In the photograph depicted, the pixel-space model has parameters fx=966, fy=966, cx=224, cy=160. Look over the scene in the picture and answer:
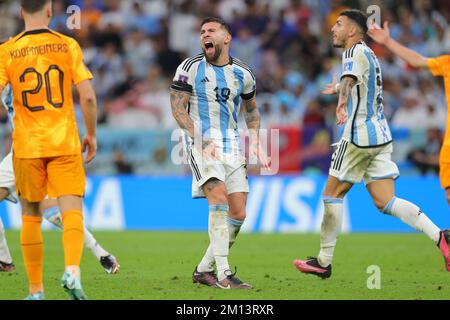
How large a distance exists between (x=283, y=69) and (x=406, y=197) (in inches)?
190

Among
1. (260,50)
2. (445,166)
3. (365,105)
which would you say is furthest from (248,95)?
(260,50)

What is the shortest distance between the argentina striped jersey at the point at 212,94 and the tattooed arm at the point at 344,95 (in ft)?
3.02

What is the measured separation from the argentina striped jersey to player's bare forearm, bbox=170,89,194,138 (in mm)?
57

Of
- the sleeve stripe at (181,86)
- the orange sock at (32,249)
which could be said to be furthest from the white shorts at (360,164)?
the orange sock at (32,249)

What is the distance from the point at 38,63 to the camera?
7.43m

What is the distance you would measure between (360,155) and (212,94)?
168 cm

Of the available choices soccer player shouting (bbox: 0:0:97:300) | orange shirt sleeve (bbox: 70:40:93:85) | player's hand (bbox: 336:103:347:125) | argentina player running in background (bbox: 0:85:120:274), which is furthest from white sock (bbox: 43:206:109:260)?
player's hand (bbox: 336:103:347:125)

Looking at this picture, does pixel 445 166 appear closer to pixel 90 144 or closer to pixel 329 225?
pixel 329 225

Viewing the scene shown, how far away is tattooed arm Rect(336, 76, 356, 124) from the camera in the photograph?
895 cm

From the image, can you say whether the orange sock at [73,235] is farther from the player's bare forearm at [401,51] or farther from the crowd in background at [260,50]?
the crowd in background at [260,50]

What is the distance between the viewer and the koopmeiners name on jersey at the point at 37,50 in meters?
7.41

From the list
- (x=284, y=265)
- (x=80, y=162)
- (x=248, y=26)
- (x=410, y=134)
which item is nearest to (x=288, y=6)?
(x=248, y=26)

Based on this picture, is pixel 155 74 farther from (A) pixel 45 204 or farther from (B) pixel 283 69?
(A) pixel 45 204

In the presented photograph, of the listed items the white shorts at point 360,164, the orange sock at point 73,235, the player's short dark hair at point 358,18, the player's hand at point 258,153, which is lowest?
the orange sock at point 73,235
